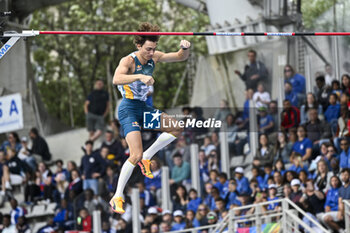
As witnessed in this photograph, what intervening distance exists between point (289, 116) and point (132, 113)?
22.0 ft

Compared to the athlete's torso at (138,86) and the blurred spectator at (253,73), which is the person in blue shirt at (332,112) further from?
the athlete's torso at (138,86)

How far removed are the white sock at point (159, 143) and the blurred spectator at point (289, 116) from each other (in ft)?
18.0

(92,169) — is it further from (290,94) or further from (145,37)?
(145,37)

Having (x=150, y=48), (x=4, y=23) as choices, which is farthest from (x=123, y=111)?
(x=4, y=23)

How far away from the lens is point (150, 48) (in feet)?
32.2

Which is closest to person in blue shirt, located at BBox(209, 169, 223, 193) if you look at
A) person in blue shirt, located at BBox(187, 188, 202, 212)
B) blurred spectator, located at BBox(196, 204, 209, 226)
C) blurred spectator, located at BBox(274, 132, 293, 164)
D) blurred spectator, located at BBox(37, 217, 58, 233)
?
person in blue shirt, located at BBox(187, 188, 202, 212)

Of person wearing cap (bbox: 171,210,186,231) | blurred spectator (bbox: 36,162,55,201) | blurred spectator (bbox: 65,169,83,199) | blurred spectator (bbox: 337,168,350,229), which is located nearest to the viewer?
blurred spectator (bbox: 337,168,350,229)

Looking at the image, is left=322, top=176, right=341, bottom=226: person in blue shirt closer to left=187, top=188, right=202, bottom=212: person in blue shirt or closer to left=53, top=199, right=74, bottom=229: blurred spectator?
left=187, top=188, right=202, bottom=212: person in blue shirt

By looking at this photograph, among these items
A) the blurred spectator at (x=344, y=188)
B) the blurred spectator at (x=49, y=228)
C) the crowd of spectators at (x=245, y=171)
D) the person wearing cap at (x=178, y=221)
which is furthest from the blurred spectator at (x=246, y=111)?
the blurred spectator at (x=49, y=228)

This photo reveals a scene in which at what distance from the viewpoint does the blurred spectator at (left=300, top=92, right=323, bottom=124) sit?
16641mm

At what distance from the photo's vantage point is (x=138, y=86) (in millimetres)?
9938

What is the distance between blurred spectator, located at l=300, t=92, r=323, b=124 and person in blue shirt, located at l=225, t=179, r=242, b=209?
1796 mm

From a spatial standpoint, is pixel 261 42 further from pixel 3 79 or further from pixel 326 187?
pixel 3 79

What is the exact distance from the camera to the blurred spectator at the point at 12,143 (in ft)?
70.2
